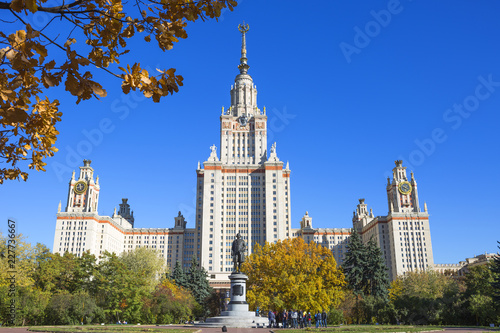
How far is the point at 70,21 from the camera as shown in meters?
5.58

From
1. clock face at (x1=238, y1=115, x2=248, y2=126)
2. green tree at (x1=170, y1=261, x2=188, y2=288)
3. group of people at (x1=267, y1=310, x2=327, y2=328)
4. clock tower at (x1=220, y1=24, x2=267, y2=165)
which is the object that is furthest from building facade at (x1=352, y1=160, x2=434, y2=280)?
group of people at (x1=267, y1=310, x2=327, y2=328)

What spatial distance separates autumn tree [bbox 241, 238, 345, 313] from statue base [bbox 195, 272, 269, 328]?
138 inches

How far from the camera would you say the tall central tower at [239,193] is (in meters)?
132

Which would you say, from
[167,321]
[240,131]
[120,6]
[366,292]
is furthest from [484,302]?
[240,131]

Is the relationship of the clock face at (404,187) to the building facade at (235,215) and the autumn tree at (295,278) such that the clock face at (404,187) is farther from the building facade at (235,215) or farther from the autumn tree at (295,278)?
the autumn tree at (295,278)

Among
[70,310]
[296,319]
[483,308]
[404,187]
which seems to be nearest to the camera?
[296,319]

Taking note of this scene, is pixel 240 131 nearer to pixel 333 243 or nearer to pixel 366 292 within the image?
pixel 333 243

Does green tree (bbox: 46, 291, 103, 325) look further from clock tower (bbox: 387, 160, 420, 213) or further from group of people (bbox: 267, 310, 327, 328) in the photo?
clock tower (bbox: 387, 160, 420, 213)

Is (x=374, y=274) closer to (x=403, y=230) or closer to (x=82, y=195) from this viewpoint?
(x=403, y=230)

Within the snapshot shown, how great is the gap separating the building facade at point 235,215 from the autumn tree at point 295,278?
2976 inches

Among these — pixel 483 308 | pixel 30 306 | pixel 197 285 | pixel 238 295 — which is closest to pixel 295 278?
pixel 238 295

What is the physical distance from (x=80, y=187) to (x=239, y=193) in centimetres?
5558

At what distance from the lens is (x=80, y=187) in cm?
13888

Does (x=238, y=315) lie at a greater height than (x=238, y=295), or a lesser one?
lesser
